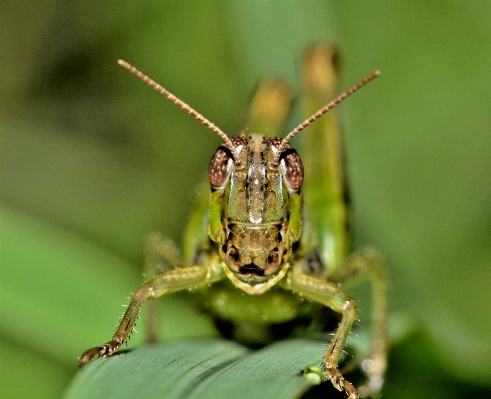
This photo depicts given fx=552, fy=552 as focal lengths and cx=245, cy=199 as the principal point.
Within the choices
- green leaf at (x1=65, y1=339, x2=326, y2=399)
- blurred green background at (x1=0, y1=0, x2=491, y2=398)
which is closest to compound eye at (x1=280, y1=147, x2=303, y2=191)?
green leaf at (x1=65, y1=339, x2=326, y2=399)

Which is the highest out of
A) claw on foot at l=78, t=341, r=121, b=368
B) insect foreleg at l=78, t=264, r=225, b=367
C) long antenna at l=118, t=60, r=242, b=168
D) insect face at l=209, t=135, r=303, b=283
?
long antenna at l=118, t=60, r=242, b=168

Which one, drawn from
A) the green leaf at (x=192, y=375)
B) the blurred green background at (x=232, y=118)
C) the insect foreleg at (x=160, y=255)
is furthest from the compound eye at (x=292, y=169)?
the blurred green background at (x=232, y=118)

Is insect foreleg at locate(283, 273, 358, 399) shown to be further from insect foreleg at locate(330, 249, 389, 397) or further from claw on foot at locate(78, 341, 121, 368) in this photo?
claw on foot at locate(78, 341, 121, 368)

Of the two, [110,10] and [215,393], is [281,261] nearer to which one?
[215,393]

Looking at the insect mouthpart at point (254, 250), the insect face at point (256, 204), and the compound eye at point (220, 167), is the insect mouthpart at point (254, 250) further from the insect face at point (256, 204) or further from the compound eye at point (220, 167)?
the compound eye at point (220, 167)

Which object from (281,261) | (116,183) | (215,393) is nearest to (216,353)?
(281,261)

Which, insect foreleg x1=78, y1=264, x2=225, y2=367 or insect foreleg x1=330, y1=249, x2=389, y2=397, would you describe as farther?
insect foreleg x1=330, y1=249, x2=389, y2=397
